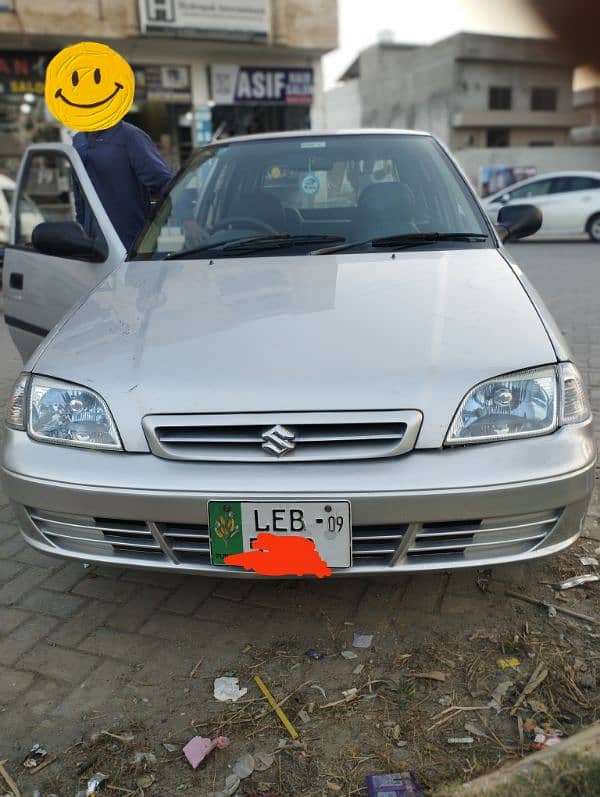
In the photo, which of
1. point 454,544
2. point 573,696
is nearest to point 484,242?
point 454,544

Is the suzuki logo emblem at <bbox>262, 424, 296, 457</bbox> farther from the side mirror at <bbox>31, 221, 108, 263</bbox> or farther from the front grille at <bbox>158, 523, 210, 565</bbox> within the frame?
the side mirror at <bbox>31, 221, 108, 263</bbox>

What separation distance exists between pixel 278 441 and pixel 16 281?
111 inches

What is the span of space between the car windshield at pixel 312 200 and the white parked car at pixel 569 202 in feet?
38.5

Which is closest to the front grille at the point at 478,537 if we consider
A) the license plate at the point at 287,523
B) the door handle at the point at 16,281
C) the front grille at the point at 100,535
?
the license plate at the point at 287,523

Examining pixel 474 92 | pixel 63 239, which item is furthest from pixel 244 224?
pixel 474 92

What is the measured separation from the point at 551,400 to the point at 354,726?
106 centimetres

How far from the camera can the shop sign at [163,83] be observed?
1625cm

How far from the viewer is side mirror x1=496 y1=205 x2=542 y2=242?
355 cm

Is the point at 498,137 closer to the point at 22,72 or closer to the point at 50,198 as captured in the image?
the point at 22,72

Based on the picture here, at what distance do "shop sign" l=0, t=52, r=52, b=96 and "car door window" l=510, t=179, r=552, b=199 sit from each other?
10.3 m

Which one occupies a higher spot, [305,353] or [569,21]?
[569,21]

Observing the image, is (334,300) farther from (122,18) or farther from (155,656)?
(122,18)

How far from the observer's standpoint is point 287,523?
6.46 ft

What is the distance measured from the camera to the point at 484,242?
3012mm
